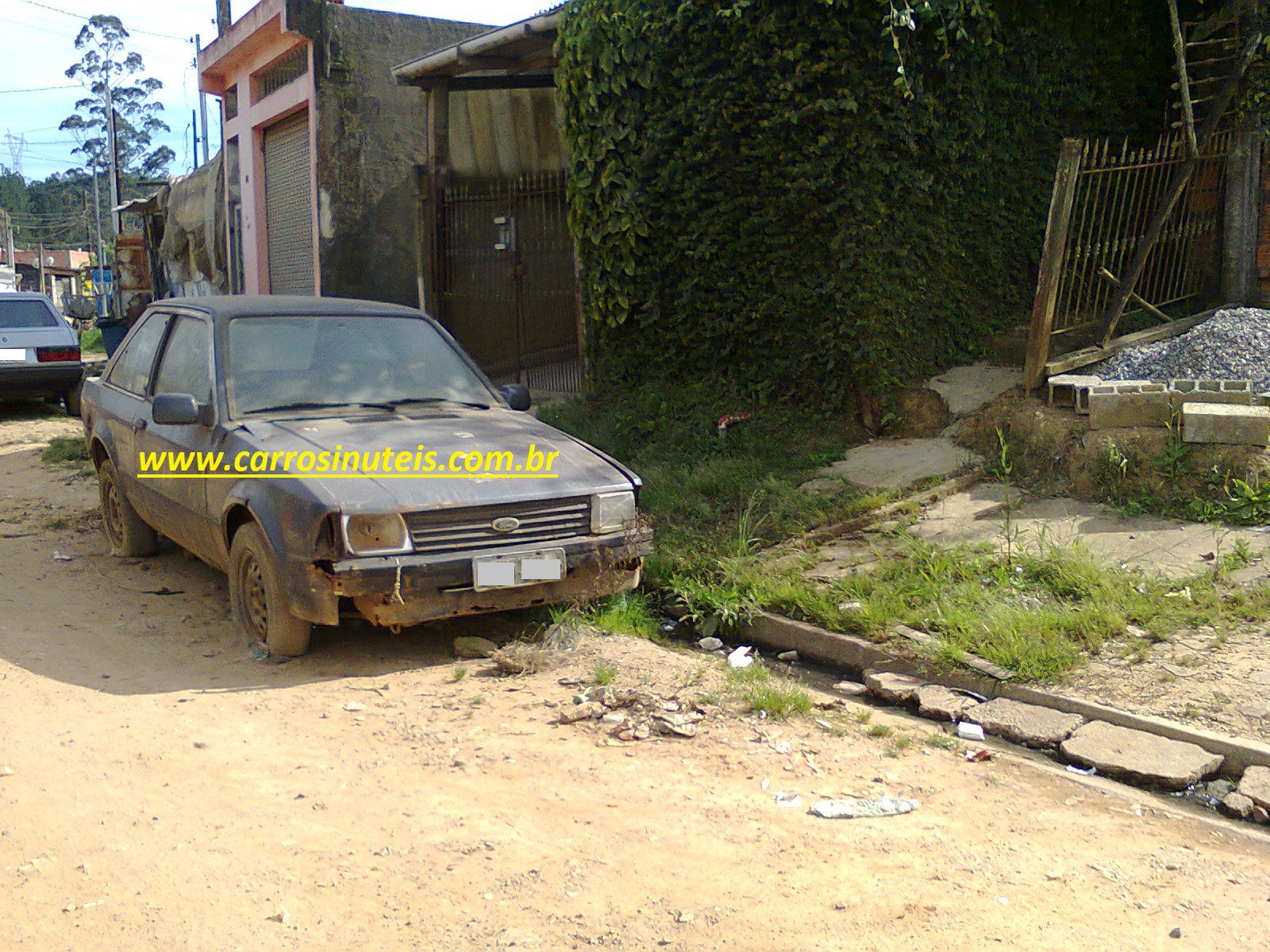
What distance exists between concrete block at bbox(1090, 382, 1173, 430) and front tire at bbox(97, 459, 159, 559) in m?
5.47

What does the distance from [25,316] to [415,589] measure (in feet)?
35.8

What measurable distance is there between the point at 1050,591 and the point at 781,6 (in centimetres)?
450

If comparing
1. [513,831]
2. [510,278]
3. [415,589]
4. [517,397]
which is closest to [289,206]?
[510,278]

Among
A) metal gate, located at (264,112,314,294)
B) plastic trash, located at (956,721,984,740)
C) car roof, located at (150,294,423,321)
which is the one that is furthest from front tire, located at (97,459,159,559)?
metal gate, located at (264,112,314,294)

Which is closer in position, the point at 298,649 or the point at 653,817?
the point at 653,817

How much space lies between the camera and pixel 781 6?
7.60 metres

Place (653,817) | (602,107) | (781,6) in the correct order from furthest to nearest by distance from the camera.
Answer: (602,107) → (781,6) → (653,817)

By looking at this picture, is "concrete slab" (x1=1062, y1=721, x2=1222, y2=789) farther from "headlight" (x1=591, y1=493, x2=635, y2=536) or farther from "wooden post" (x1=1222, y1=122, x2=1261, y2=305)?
"wooden post" (x1=1222, y1=122, x2=1261, y2=305)

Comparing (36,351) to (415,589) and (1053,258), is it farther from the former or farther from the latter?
(1053,258)

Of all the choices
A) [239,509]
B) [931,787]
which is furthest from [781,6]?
[931,787]

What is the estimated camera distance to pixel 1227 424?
5984mm

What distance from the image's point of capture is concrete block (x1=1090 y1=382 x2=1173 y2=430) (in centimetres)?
629

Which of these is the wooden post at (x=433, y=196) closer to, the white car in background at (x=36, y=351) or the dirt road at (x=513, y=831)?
the white car in background at (x=36, y=351)

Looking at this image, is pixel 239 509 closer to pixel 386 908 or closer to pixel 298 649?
pixel 298 649
